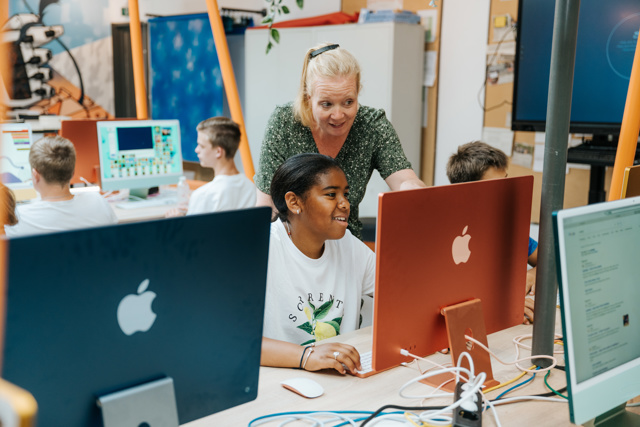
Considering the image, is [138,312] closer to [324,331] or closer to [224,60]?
[324,331]

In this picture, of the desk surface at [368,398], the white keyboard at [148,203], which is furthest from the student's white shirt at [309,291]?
the white keyboard at [148,203]

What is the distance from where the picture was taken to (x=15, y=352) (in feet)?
2.33

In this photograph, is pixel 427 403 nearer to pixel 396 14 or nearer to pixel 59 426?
pixel 59 426

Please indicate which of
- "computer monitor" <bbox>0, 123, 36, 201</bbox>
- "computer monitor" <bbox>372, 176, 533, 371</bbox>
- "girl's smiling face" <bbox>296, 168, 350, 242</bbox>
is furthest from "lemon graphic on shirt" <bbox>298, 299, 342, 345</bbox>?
"computer monitor" <bbox>0, 123, 36, 201</bbox>

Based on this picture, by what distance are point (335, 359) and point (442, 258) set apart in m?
0.33

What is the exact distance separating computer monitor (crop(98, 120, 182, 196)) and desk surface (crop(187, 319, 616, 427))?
246cm

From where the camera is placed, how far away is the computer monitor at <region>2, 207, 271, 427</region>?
71cm

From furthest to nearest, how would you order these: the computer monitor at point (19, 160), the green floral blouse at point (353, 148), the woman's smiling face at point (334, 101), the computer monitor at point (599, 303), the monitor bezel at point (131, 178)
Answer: the monitor bezel at point (131, 178), the computer monitor at point (19, 160), the green floral blouse at point (353, 148), the woman's smiling face at point (334, 101), the computer monitor at point (599, 303)

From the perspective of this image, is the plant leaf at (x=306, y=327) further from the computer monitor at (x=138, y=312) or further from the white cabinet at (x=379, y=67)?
the white cabinet at (x=379, y=67)

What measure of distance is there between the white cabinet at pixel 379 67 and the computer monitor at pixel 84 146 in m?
1.87

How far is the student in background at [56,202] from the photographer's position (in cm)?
268

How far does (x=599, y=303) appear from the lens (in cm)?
101

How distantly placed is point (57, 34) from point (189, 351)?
5343mm

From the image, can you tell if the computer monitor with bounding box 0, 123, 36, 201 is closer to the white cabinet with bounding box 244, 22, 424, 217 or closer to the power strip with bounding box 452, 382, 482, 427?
the white cabinet with bounding box 244, 22, 424, 217
